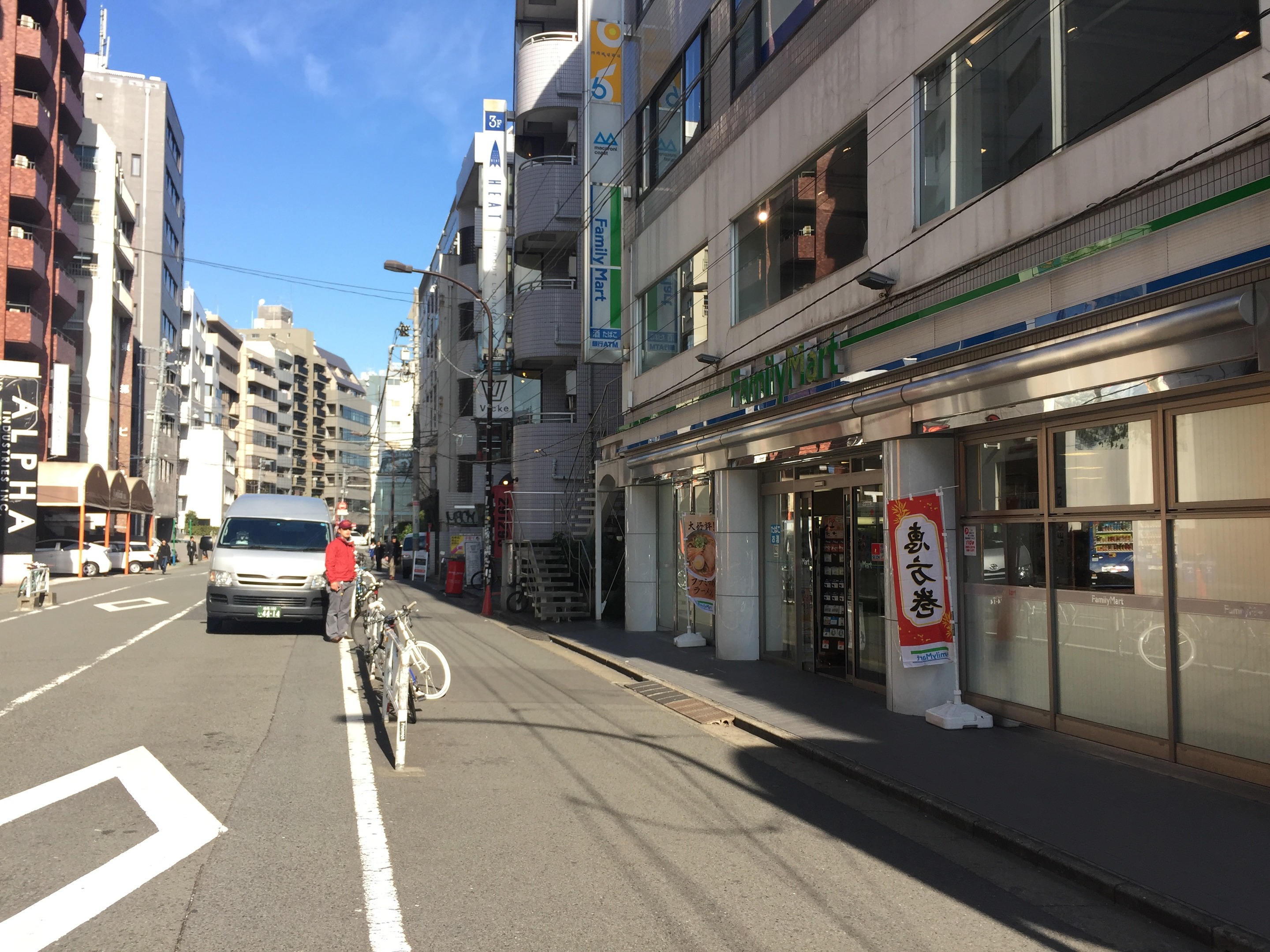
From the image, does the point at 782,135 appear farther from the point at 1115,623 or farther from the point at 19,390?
the point at 19,390

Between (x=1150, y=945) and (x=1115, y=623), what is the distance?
3994mm

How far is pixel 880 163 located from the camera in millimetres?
10898

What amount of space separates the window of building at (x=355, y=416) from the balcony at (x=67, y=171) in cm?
8208

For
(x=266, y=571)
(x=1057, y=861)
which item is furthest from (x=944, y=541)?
(x=266, y=571)

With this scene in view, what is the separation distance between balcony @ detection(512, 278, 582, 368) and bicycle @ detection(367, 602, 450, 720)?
1916 cm

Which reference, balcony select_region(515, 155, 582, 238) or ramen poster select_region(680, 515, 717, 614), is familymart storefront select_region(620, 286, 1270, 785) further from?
balcony select_region(515, 155, 582, 238)

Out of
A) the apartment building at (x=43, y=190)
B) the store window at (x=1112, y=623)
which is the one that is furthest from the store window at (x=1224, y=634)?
the apartment building at (x=43, y=190)

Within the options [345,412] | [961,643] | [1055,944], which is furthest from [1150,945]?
[345,412]

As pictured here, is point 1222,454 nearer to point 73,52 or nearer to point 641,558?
point 641,558

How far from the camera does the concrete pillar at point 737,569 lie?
14.3 m

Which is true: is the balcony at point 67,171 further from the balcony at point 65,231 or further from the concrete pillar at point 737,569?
the concrete pillar at point 737,569

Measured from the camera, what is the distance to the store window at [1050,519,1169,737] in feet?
25.3

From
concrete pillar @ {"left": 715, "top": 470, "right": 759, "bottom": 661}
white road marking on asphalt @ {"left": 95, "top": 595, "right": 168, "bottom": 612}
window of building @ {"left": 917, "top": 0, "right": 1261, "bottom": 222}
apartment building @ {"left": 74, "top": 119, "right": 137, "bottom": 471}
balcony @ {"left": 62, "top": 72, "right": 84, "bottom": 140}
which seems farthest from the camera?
apartment building @ {"left": 74, "top": 119, "right": 137, "bottom": 471}

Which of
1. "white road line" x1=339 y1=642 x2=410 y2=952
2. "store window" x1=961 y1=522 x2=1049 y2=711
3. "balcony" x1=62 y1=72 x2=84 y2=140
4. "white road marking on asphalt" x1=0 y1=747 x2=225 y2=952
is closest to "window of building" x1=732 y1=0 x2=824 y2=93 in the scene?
"store window" x1=961 y1=522 x2=1049 y2=711
